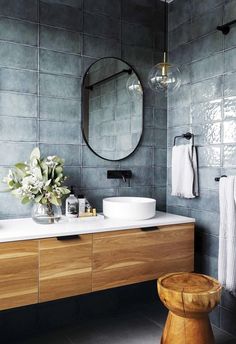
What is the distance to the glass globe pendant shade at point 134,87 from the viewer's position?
289 centimetres

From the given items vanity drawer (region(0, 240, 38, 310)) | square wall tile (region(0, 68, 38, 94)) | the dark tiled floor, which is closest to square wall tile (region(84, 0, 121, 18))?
square wall tile (region(0, 68, 38, 94))

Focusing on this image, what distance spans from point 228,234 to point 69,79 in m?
1.66

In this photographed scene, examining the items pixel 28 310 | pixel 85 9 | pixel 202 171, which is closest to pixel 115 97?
pixel 85 9

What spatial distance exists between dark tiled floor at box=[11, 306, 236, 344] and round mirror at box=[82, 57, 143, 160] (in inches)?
51.8

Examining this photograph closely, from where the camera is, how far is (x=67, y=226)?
217cm

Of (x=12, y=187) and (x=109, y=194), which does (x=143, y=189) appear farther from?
(x=12, y=187)

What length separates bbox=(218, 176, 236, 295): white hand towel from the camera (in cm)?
229

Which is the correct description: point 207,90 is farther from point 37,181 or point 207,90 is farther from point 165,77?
point 37,181

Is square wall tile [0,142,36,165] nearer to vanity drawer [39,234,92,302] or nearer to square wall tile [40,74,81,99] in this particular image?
square wall tile [40,74,81,99]

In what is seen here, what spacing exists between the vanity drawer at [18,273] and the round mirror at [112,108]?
1.07 meters

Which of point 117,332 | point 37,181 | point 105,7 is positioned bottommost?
point 117,332

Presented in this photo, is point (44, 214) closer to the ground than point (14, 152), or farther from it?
closer to the ground

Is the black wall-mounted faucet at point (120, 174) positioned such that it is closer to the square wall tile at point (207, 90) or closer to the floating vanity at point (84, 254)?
the floating vanity at point (84, 254)

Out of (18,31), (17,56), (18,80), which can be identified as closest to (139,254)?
(18,80)
